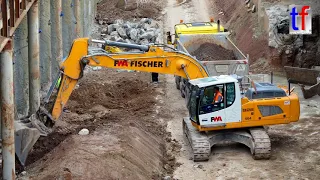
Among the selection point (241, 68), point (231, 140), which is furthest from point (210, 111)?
point (241, 68)

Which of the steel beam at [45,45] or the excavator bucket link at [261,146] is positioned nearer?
the excavator bucket link at [261,146]

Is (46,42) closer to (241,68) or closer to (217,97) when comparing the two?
(241,68)

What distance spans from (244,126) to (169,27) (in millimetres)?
19973

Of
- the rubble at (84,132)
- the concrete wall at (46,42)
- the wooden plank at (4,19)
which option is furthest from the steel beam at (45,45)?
the wooden plank at (4,19)

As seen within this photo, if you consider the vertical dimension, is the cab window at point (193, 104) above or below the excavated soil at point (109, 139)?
above

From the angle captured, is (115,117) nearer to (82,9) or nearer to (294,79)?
(294,79)

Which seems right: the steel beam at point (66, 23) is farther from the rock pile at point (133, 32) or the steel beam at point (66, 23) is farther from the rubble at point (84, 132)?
the rubble at point (84, 132)

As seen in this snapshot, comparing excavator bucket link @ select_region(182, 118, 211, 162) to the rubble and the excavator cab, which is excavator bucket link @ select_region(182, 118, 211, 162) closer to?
the excavator cab

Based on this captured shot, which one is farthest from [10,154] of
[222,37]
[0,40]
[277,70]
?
[277,70]

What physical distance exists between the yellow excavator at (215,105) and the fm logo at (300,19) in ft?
34.0

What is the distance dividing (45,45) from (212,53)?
19.9ft

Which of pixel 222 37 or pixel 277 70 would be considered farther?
pixel 277 70

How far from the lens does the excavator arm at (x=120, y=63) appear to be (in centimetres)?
1716

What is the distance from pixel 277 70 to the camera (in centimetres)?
2836
